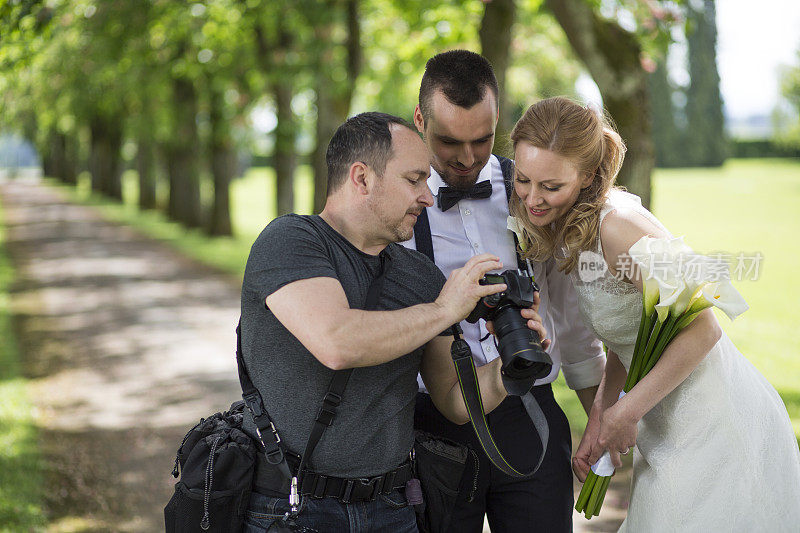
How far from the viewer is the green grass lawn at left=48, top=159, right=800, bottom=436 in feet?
35.2

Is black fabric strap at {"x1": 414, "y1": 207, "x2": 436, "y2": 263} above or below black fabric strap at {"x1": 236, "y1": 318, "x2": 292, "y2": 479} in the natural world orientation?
above

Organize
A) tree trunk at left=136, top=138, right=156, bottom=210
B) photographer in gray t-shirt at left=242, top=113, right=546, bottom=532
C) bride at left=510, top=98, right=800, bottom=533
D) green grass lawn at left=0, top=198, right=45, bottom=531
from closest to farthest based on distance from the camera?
photographer in gray t-shirt at left=242, top=113, right=546, bottom=532 → bride at left=510, top=98, right=800, bottom=533 → green grass lawn at left=0, top=198, right=45, bottom=531 → tree trunk at left=136, top=138, right=156, bottom=210

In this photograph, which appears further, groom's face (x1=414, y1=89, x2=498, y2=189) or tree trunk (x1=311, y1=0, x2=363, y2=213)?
tree trunk (x1=311, y1=0, x2=363, y2=213)

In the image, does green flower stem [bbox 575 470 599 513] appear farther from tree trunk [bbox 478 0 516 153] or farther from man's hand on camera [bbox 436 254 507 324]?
tree trunk [bbox 478 0 516 153]

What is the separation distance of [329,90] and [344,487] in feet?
38.3

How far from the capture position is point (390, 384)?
2.70 metres

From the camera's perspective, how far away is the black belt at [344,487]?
2611mm

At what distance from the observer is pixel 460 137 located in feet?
10.3

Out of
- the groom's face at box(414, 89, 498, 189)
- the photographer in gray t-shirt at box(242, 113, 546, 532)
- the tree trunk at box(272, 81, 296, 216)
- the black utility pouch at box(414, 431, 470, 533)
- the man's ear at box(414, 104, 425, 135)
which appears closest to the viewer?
the photographer in gray t-shirt at box(242, 113, 546, 532)

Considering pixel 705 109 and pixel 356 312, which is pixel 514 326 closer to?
pixel 356 312

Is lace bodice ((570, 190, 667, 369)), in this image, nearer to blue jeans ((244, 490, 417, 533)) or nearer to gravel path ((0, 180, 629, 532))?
blue jeans ((244, 490, 417, 533))

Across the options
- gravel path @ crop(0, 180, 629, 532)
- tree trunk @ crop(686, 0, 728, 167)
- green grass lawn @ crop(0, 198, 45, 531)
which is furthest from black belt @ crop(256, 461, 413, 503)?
tree trunk @ crop(686, 0, 728, 167)

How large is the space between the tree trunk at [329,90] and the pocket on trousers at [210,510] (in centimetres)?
1073

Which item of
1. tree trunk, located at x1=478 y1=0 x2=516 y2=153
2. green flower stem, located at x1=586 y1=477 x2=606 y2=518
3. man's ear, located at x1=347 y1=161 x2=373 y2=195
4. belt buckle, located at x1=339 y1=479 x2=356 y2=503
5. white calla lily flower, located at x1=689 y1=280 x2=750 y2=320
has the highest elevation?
tree trunk, located at x1=478 y1=0 x2=516 y2=153
